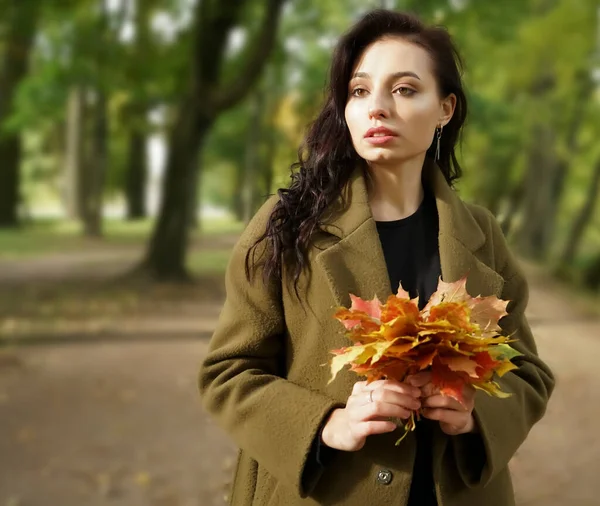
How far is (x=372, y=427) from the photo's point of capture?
703mm

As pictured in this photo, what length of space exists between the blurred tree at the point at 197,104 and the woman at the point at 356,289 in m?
3.28

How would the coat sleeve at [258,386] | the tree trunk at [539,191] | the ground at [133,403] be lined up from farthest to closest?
the tree trunk at [539,191]
the ground at [133,403]
the coat sleeve at [258,386]

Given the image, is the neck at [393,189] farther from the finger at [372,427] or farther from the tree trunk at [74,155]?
the tree trunk at [74,155]

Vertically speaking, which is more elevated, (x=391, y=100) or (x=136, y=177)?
(x=391, y=100)

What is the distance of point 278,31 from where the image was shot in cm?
403

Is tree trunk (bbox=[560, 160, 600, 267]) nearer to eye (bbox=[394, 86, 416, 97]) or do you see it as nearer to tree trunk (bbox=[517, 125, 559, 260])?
tree trunk (bbox=[517, 125, 559, 260])

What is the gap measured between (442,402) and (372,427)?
0.08 metres

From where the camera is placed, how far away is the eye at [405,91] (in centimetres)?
81

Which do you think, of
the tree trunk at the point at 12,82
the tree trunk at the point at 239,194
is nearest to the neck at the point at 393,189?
the tree trunk at the point at 239,194

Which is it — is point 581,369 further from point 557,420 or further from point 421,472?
point 421,472

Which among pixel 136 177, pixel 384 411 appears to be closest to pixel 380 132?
pixel 384 411

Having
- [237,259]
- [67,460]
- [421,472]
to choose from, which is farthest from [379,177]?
[67,460]

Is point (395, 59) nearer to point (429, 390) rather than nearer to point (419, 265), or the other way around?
point (419, 265)

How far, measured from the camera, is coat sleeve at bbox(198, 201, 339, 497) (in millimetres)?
774
